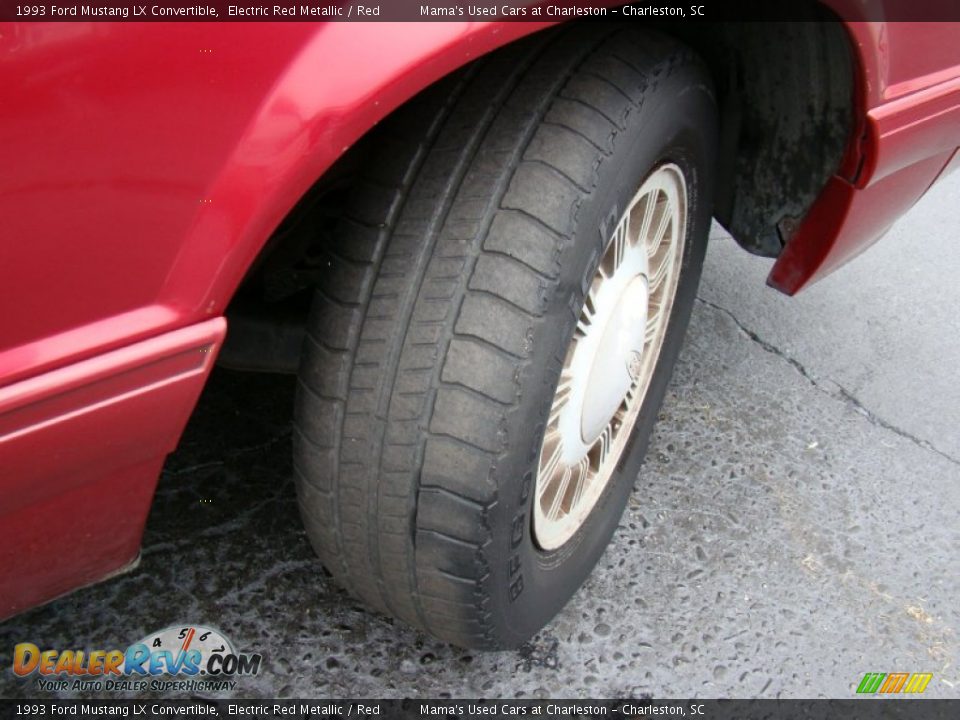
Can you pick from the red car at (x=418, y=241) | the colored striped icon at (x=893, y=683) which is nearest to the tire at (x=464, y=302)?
the red car at (x=418, y=241)

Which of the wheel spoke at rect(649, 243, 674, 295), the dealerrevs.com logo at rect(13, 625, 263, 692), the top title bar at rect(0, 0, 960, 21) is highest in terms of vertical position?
the top title bar at rect(0, 0, 960, 21)

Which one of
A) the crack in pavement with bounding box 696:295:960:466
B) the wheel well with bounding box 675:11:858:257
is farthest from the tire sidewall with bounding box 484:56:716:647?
the crack in pavement with bounding box 696:295:960:466

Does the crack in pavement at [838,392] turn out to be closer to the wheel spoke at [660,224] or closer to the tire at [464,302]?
the wheel spoke at [660,224]

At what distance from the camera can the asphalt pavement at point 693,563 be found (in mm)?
1553

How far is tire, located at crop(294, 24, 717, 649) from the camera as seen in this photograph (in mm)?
1160

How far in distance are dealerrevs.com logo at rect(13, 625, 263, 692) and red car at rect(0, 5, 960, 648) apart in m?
0.30

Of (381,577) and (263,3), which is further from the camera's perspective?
(381,577)

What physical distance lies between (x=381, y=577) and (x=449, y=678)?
0.31m

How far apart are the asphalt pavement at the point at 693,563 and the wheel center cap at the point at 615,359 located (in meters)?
0.36

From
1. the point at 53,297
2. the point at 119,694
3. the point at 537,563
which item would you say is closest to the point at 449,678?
the point at 537,563

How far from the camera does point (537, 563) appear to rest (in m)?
1.46

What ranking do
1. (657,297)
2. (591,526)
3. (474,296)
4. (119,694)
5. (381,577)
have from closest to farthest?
(474,296) → (381,577) → (119,694) → (591,526) → (657,297)

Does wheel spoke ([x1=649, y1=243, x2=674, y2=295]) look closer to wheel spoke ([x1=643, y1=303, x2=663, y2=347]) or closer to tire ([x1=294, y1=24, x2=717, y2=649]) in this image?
wheel spoke ([x1=643, y1=303, x2=663, y2=347])

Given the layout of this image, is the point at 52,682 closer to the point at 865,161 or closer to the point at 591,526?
the point at 591,526
